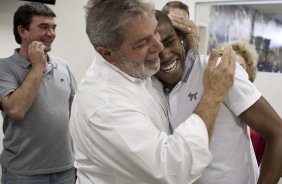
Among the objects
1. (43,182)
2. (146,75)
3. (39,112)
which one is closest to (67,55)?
(39,112)

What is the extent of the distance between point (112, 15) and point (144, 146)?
1.42 feet

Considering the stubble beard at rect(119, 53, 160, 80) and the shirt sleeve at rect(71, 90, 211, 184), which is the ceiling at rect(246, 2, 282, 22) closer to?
the stubble beard at rect(119, 53, 160, 80)

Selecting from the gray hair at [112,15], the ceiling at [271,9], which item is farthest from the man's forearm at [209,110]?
the ceiling at [271,9]

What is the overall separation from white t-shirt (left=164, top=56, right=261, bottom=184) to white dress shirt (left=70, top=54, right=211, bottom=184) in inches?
7.0

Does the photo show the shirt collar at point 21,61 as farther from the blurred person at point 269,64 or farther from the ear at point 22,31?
the blurred person at point 269,64

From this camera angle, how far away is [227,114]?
3.89 ft

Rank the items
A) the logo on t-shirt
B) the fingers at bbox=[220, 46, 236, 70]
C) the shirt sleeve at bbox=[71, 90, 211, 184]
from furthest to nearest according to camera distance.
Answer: the logo on t-shirt, the fingers at bbox=[220, 46, 236, 70], the shirt sleeve at bbox=[71, 90, 211, 184]

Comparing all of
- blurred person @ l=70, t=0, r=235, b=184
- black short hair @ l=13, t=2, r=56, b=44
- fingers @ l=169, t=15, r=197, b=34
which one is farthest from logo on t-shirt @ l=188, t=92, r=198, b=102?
black short hair @ l=13, t=2, r=56, b=44

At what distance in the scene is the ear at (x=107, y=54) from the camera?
1184 mm

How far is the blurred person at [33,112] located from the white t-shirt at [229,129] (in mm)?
1090

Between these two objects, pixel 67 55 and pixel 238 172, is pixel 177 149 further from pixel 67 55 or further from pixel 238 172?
pixel 67 55

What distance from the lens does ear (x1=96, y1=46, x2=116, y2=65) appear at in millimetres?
1184

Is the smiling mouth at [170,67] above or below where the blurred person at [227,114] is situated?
above

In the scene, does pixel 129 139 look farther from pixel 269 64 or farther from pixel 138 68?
pixel 269 64
